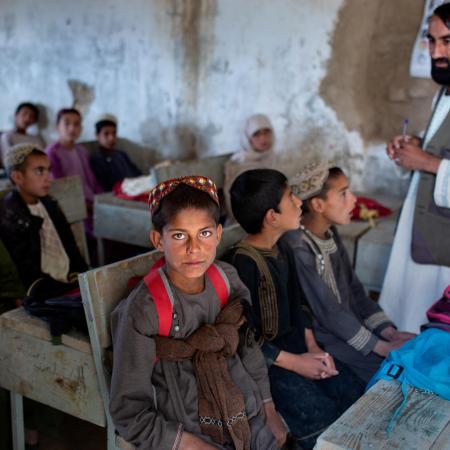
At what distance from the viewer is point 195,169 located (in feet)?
14.1

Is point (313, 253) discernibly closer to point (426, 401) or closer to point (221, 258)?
point (221, 258)

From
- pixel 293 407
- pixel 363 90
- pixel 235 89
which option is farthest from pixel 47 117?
pixel 293 407

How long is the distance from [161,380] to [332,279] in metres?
1.07

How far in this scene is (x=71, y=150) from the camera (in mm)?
5355

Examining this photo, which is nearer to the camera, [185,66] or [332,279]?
[332,279]

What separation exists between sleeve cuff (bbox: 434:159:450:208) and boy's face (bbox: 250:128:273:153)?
7.53 ft

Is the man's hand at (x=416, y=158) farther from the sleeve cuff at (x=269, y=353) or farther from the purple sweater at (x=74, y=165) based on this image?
the purple sweater at (x=74, y=165)

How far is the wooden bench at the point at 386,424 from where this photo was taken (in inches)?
50.5

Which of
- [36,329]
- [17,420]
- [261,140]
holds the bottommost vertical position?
[17,420]

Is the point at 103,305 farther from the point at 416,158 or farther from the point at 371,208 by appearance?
the point at 371,208

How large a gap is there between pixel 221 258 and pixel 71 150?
3.48 m

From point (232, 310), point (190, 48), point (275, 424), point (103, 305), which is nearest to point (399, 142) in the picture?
point (232, 310)

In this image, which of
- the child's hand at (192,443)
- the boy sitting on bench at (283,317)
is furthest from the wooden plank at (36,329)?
the boy sitting on bench at (283,317)

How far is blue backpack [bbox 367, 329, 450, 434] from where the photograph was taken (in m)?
1.53
